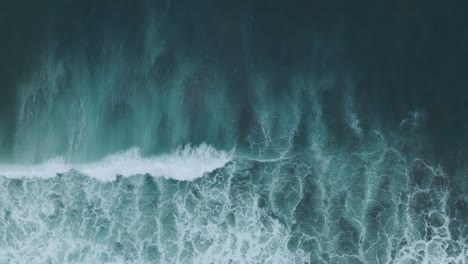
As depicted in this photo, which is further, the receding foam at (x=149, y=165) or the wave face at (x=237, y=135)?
the receding foam at (x=149, y=165)

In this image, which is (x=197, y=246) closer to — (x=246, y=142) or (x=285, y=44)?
(x=246, y=142)

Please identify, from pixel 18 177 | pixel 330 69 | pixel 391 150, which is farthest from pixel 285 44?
pixel 18 177

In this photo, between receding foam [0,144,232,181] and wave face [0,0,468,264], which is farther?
receding foam [0,144,232,181]

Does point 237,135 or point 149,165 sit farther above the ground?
point 237,135

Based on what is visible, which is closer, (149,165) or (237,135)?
(237,135)
